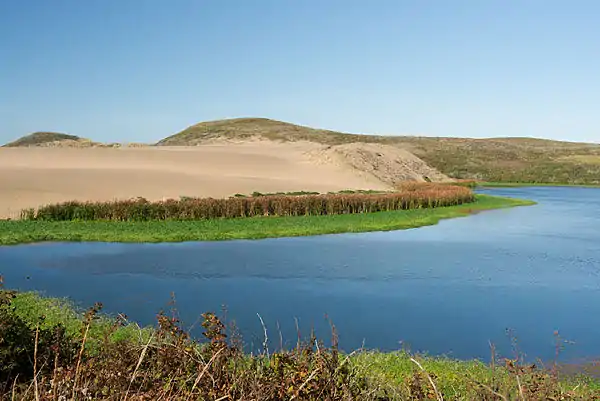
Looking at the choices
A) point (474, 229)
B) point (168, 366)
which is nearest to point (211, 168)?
point (474, 229)

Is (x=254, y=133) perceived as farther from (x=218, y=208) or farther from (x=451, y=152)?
(x=218, y=208)

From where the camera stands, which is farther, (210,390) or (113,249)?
(113,249)

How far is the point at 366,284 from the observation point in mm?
14922

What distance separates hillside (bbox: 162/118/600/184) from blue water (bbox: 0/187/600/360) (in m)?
55.8

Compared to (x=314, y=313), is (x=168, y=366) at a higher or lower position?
higher

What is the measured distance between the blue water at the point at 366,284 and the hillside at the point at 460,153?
5583 centimetres

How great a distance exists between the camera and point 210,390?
4559 millimetres

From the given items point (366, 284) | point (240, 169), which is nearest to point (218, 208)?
point (366, 284)

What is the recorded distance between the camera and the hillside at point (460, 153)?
82125 mm

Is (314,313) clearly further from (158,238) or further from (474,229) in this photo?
(474,229)

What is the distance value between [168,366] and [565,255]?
56.0 ft

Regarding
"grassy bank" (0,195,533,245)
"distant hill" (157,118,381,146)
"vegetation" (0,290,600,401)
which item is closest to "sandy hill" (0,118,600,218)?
"distant hill" (157,118,381,146)

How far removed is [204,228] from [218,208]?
373 centimetres

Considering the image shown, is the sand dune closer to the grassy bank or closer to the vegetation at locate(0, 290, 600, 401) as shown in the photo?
the grassy bank
